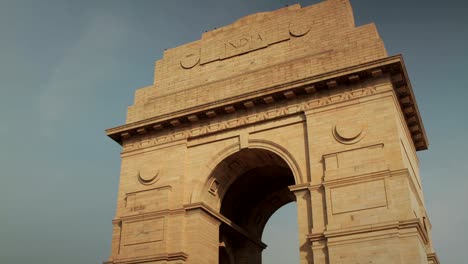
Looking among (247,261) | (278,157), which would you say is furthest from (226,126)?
(247,261)

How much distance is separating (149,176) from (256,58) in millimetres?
7613

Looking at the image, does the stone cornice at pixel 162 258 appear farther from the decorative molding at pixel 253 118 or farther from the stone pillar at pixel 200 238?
the decorative molding at pixel 253 118

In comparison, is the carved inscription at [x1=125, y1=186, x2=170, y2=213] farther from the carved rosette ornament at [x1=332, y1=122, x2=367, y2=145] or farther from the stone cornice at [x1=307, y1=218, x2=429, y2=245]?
the carved rosette ornament at [x1=332, y1=122, x2=367, y2=145]

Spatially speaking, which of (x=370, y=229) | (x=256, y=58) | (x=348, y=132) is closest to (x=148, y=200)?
(x=256, y=58)

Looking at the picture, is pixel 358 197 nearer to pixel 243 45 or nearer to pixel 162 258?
pixel 162 258

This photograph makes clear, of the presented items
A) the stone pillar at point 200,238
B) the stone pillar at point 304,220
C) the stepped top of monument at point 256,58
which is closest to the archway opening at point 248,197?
the stone pillar at point 200,238

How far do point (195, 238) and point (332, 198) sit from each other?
623cm

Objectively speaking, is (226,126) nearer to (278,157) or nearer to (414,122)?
(278,157)

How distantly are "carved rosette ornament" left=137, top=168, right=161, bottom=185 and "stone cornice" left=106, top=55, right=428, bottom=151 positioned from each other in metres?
1.67

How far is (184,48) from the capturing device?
28.9 metres

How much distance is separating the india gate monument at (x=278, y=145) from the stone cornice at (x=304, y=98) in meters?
0.05

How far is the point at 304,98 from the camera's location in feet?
76.8

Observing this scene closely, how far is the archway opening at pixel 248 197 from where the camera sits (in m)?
25.3

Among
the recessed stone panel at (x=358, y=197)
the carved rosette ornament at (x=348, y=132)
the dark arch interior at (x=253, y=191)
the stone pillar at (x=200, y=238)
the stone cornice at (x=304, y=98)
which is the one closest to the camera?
the recessed stone panel at (x=358, y=197)
